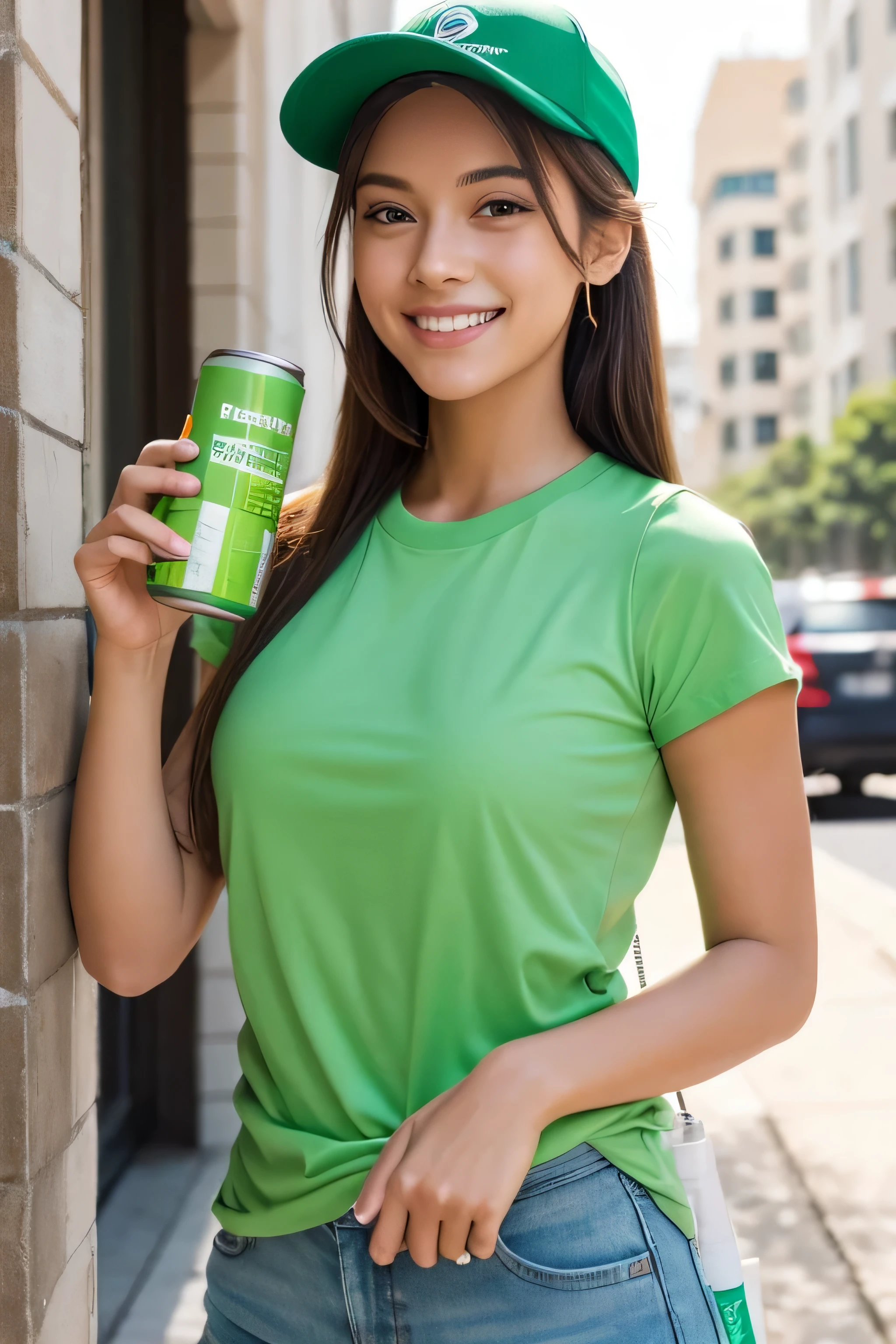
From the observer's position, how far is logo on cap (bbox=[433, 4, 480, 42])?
1.40 meters

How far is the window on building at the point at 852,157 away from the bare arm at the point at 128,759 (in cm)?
5161

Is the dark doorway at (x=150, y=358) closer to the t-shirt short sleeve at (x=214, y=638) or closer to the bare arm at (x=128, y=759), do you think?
the t-shirt short sleeve at (x=214, y=638)

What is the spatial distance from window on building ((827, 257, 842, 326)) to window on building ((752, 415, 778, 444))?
18227 millimetres

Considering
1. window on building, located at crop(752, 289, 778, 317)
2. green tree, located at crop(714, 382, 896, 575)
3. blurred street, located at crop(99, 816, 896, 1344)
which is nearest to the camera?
blurred street, located at crop(99, 816, 896, 1344)

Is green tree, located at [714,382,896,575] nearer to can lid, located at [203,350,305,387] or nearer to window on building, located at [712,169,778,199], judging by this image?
window on building, located at [712,169,778,199]

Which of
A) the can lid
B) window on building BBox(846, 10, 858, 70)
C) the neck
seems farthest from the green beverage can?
window on building BBox(846, 10, 858, 70)

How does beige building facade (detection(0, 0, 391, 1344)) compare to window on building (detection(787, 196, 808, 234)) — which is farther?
window on building (detection(787, 196, 808, 234))

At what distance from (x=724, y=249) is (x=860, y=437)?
3931 cm

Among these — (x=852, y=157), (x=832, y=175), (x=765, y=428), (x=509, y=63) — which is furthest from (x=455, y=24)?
(x=765, y=428)

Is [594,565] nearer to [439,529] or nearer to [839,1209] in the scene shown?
[439,529]

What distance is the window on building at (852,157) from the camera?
48.3 m

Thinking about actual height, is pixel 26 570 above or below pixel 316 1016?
above

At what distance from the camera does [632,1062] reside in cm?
124

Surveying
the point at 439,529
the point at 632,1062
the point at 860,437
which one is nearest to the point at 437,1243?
the point at 632,1062
